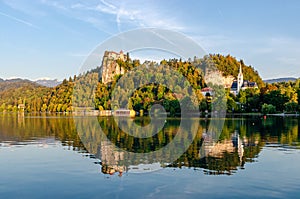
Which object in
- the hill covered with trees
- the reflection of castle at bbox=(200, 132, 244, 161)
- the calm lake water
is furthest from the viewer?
the hill covered with trees

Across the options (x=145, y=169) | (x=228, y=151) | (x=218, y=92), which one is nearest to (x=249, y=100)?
(x=218, y=92)

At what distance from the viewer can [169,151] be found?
96.6 ft

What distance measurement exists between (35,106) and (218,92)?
361ft

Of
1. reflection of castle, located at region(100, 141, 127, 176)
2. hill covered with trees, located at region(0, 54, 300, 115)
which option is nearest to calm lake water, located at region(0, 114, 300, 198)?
reflection of castle, located at region(100, 141, 127, 176)

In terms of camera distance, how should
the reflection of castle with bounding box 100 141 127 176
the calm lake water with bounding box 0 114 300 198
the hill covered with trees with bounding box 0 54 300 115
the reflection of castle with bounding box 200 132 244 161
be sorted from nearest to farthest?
the calm lake water with bounding box 0 114 300 198 < the reflection of castle with bounding box 100 141 127 176 < the reflection of castle with bounding box 200 132 244 161 < the hill covered with trees with bounding box 0 54 300 115

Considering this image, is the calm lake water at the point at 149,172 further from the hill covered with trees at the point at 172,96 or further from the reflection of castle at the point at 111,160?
the hill covered with trees at the point at 172,96

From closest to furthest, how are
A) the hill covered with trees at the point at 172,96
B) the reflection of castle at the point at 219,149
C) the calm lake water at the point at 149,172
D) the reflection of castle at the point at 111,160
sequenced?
the calm lake water at the point at 149,172
the reflection of castle at the point at 111,160
the reflection of castle at the point at 219,149
the hill covered with trees at the point at 172,96

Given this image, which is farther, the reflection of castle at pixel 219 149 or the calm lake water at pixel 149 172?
the reflection of castle at pixel 219 149

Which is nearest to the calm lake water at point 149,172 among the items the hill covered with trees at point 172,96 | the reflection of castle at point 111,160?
the reflection of castle at point 111,160

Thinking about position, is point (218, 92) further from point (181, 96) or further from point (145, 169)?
point (145, 169)

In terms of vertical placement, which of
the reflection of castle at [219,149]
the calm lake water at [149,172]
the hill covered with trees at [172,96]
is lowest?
the calm lake water at [149,172]

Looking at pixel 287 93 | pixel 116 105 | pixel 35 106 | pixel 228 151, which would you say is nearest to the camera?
pixel 228 151

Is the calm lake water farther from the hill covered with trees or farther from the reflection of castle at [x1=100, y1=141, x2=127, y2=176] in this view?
the hill covered with trees

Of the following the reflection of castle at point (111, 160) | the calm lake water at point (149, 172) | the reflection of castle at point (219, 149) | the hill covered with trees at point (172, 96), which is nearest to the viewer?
the calm lake water at point (149, 172)
